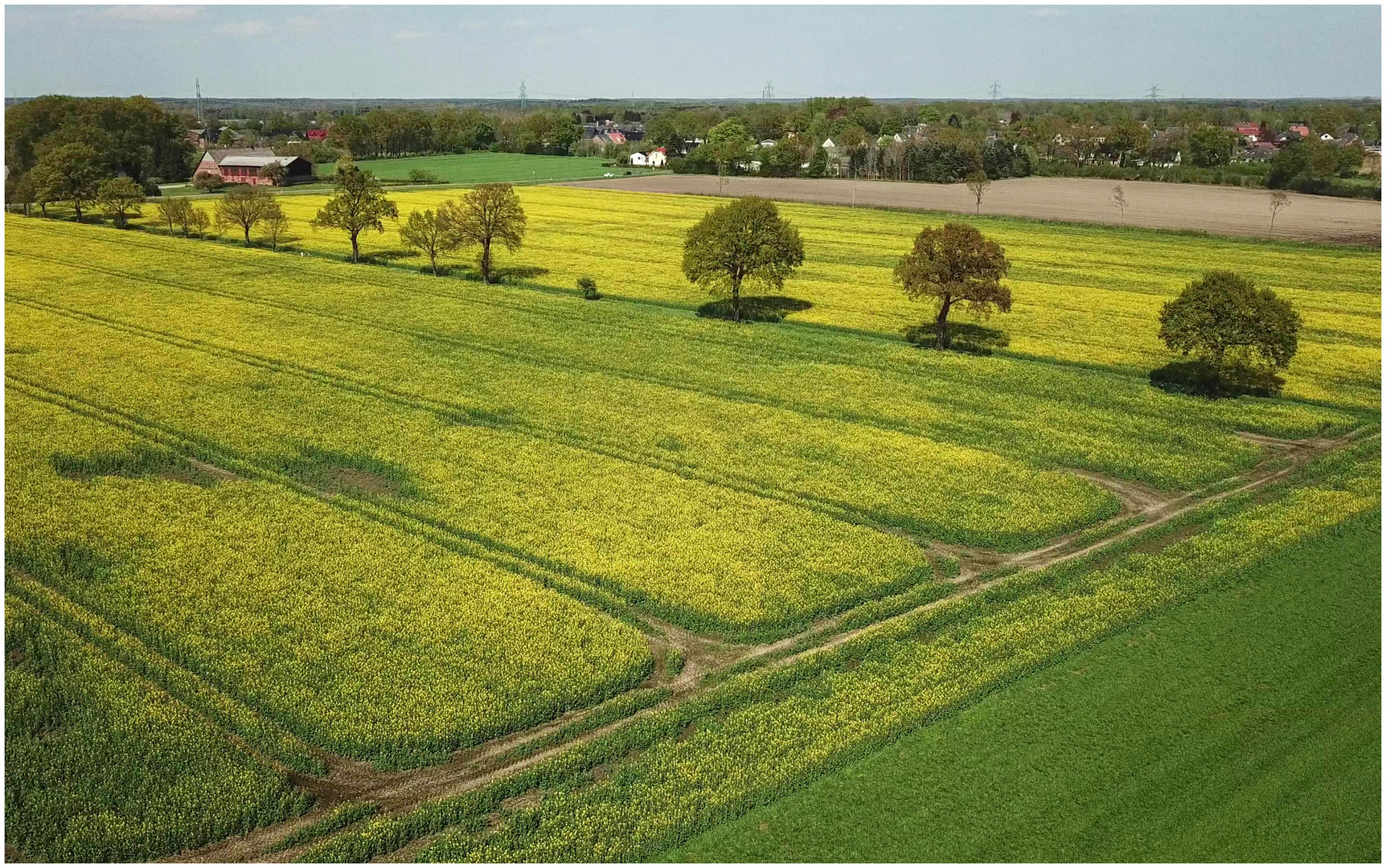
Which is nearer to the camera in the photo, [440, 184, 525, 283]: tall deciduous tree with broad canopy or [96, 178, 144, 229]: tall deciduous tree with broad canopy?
[440, 184, 525, 283]: tall deciduous tree with broad canopy

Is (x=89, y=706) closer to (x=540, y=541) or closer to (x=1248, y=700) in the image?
(x=540, y=541)

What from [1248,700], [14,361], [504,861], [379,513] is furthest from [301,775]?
[14,361]

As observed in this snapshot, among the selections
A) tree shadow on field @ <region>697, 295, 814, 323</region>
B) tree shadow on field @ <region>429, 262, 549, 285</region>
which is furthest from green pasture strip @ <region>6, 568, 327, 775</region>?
tree shadow on field @ <region>429, 262, 549, 285</region>

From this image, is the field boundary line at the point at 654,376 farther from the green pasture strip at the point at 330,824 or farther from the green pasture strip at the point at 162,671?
the green pasture strip at the point at 330,824

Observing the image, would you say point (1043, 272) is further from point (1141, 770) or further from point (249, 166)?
point (249, 166)

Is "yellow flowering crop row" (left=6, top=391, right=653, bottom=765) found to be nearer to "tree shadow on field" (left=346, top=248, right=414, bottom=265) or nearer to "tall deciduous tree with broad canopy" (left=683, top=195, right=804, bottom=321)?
"tall deciduous tree with broad canopy" (left=683, top=195, right=804, bottom=321)

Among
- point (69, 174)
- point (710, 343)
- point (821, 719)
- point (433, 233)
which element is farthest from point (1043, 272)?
point (69, 174)

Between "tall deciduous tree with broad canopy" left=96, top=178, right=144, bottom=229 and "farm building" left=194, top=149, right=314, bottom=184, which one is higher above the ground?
"farm building" left=194, top=149, right=314, bottom=184
